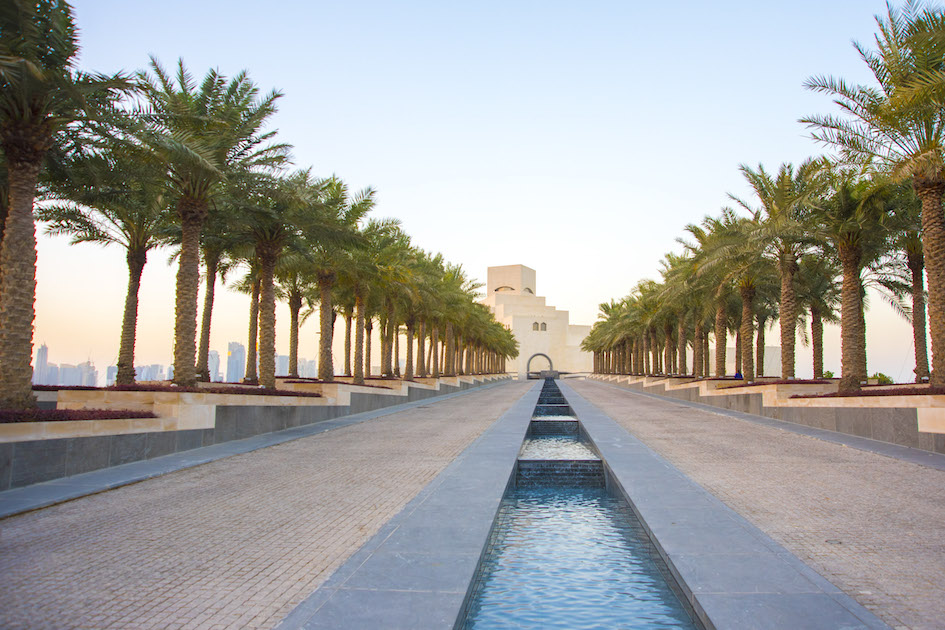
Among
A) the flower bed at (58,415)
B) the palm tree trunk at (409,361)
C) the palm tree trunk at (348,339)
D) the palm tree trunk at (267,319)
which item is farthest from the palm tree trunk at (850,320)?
the palm tree trunk at (409,361)

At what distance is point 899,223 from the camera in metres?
16.5

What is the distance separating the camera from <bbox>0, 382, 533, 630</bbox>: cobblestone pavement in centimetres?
403

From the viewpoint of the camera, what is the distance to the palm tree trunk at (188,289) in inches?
530

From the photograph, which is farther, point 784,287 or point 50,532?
point 784,287

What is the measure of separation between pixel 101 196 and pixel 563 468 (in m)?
11.6

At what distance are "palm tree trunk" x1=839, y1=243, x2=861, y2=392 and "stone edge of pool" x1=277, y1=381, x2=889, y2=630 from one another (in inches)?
432

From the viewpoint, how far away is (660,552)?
536 cm

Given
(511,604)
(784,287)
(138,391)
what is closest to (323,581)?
(511,604)

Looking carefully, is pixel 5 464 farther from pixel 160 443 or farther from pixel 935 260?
A: pixel 935 260

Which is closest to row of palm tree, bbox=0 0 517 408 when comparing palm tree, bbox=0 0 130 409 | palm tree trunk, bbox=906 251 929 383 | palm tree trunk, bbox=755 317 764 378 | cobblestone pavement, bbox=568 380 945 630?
palm tree, bbox=0 0 130 409

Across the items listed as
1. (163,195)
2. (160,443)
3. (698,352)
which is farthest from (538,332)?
(160,443)

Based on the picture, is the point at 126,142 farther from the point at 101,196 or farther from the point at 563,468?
the point at 563,468

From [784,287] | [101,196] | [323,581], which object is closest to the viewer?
[323,581]

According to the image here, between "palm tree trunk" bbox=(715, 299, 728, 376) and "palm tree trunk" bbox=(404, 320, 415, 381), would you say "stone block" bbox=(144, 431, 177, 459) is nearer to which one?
"palm tree trunk" bbox=(715, 299, 728, 376)
